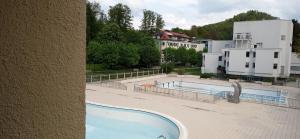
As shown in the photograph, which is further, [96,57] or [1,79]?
[96,57]

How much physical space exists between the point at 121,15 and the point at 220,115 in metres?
39.0

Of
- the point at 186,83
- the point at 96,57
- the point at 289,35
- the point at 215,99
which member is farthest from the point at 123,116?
the point at 289,35

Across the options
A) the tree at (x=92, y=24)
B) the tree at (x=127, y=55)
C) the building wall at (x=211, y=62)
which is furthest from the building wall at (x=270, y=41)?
the tree at (x=92, y=24)

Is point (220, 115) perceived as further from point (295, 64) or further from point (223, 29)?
point (223, 29)

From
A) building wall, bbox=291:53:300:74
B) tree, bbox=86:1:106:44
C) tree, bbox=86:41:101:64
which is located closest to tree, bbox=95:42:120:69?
tree, bbox=86:41:101:64

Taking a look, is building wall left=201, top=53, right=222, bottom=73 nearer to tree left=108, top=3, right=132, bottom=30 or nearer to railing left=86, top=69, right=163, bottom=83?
railing left=86, top=69, right=163, bottom=83

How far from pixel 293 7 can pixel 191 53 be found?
17944 mm

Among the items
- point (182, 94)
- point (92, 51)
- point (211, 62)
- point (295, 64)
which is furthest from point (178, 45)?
point (182, 94)

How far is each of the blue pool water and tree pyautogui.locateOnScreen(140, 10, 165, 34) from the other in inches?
1598

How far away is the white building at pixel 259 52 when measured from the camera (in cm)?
2842

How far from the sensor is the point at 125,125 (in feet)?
37.6

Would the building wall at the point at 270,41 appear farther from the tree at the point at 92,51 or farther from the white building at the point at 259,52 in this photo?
the tree at the point at 92,51

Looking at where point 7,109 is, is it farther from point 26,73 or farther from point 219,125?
point 219,125

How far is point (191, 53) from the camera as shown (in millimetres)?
42406
